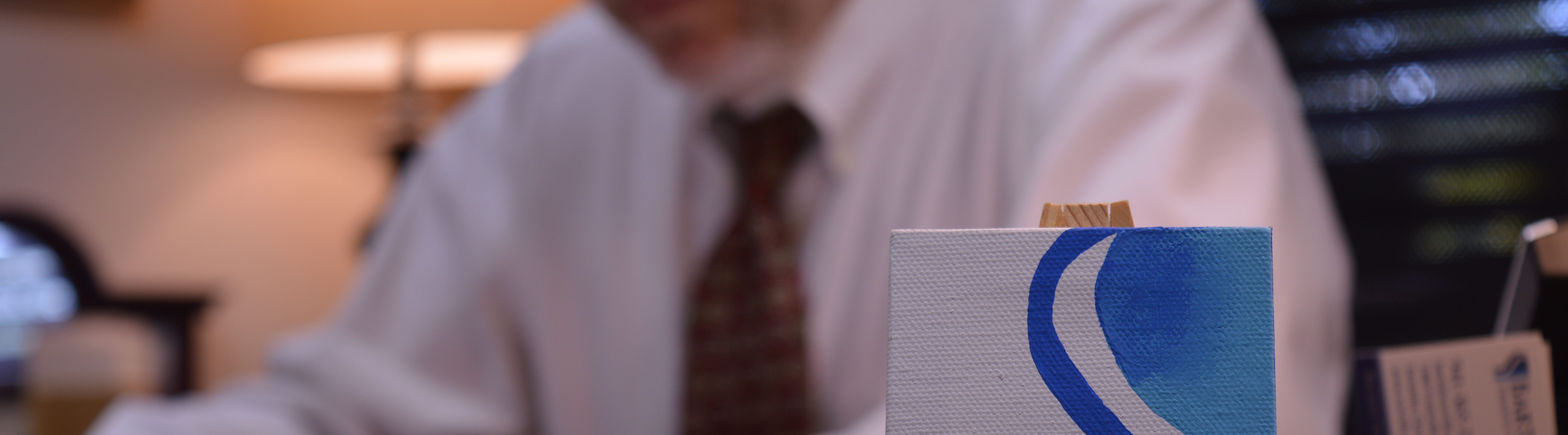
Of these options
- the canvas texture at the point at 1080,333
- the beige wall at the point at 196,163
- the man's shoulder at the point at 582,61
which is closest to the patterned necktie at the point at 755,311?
the man's shoulder at the point at 582,61

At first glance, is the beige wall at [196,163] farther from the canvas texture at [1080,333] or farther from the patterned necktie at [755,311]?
the canvas texture at [1080,333]

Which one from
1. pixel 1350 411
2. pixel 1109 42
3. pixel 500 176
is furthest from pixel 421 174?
pixel 1350 411

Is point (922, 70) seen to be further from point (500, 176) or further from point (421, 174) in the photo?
point (421, 174)

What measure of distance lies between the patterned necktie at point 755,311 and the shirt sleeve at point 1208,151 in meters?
0.28

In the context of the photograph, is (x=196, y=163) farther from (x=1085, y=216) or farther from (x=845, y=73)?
(x=1085, y=216)

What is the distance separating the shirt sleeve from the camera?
546 millimetres

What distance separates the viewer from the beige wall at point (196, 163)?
210 cm

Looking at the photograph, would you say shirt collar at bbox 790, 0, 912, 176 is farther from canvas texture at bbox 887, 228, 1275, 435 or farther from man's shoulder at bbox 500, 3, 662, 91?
canvas texture at bbox 887, 228, 1275, 435

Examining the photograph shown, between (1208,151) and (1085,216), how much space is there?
1.21 ft

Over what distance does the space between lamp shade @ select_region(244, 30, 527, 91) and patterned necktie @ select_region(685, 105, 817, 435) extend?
835 millimetres

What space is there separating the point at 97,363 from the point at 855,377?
797 mm

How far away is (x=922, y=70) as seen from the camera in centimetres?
98

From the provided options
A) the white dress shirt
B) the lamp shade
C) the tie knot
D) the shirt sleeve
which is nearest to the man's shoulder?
the white dress shirt

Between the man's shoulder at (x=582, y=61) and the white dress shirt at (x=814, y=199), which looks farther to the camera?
the man's shoulder at (x=582, y=61)
